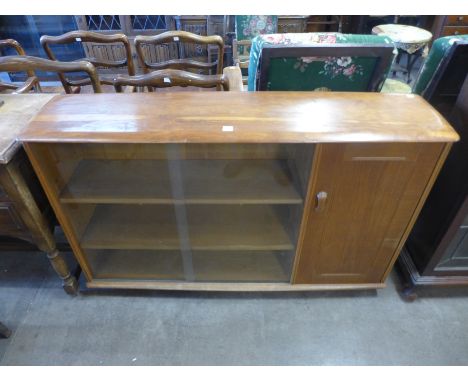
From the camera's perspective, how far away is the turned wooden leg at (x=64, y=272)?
115cm

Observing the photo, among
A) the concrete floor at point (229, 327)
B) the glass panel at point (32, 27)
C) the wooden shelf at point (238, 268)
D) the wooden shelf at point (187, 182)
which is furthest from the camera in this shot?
the glass panel at point (32, 27)

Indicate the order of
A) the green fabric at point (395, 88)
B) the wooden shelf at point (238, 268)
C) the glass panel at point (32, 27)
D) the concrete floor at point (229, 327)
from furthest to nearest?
the glass panel at point (32, 27) < the green fabric at point (395, 88) < the wooden shelf at point (238, 268) < the concrete floor at point (229, 327)

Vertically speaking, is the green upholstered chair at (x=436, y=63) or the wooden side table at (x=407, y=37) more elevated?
the green upholstered chair at (x=436, y=63)

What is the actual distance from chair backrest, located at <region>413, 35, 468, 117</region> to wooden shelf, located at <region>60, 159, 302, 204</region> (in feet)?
1.73

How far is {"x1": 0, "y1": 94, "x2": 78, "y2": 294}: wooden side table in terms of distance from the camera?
0.88 m

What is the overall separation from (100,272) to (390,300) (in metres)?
1.18

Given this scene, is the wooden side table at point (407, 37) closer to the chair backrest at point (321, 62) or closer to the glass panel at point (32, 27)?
the chair backrest at point (321, 62)

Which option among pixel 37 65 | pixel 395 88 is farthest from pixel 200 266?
pixel 395 88

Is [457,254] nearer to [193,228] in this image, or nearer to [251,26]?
[193,228]

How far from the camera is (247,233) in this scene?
3.93 ft

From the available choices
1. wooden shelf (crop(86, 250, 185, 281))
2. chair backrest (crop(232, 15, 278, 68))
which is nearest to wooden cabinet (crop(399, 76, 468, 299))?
wooden shelf (crop(86, 250, 185, 281))

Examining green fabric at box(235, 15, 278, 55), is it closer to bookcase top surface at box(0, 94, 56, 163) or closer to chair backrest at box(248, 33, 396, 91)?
chair backrest at box(248, 33, 396, 91)

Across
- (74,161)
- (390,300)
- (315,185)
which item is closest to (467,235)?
(390,300)

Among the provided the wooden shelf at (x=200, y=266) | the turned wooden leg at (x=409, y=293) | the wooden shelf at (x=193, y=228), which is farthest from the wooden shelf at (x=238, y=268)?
the turned wooden leg at (x=409, y=293)
